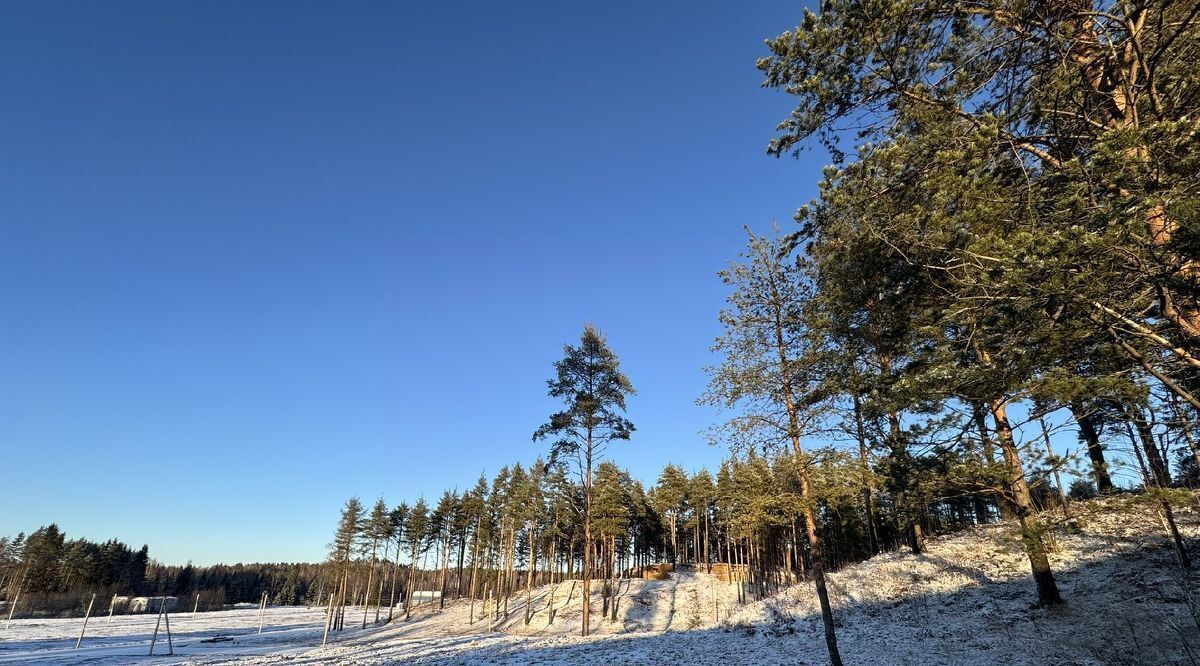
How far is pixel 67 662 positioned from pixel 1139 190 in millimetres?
42368

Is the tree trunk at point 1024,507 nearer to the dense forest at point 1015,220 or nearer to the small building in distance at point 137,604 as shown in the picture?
the dense forest at point 1015,220

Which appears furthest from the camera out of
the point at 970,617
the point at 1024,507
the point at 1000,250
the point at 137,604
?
the point at 137,604

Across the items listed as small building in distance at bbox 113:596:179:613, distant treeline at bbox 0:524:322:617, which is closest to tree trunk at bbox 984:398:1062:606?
distant treeline at bbox 0:524:322:617

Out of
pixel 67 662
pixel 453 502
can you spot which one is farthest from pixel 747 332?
pixel 453 502

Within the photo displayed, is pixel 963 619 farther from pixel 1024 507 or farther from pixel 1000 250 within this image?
pixel 1000 250

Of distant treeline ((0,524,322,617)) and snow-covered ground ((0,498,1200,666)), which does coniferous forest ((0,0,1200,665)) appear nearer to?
snow-covered ground ((0,498,1200,666))

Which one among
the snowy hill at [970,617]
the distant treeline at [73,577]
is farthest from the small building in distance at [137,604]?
the snowy hill at [970,617]

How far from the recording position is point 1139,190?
5.64 m

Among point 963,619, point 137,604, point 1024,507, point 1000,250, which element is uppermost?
point 1000,250

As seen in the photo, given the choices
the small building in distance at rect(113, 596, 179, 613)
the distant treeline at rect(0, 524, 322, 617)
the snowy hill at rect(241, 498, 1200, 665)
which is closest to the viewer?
the snowy hill at rect(241, 498, 1200, 665)

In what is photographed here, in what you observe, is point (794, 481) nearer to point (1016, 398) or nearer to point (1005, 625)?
point (1005, 625)

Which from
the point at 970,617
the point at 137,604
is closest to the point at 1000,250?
the point at 970,617

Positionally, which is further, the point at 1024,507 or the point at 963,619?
the point at 963,619

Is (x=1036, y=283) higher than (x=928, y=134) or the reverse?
the reverse
